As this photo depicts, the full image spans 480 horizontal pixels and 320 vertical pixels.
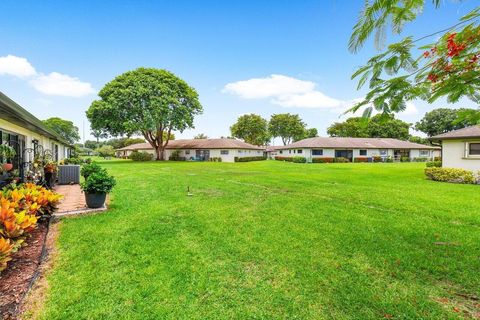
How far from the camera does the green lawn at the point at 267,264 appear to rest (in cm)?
270

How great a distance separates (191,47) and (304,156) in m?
24.4

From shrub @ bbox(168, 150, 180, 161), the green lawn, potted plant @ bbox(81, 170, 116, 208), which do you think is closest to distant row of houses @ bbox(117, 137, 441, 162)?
shrub @ bbox(168, 150, 180, 161)

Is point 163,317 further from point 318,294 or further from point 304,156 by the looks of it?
point 304,156

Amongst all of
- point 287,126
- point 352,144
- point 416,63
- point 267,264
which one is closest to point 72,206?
point 267,264

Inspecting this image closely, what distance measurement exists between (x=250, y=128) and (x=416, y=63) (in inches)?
2300

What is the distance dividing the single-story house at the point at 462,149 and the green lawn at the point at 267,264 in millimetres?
9056

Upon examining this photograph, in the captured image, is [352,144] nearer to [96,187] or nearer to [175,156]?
[175,156]

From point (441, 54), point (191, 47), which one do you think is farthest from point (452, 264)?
point (191, 47)

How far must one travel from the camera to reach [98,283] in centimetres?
316

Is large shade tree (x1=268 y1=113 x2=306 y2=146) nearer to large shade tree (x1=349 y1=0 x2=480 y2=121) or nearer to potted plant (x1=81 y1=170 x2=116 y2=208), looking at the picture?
potted plant (x1=81 y1=170 x2=116 y2=208)

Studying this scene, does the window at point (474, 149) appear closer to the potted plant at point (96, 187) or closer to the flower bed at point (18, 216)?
the potted plant at point (96, 187)

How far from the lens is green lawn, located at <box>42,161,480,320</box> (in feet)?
8.87

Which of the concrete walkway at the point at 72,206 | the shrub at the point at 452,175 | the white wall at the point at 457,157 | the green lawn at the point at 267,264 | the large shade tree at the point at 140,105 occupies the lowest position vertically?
the green lawn at the point at 267,264

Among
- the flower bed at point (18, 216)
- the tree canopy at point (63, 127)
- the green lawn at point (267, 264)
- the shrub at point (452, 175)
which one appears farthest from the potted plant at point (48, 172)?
the tree canopy at point (63, 127)
